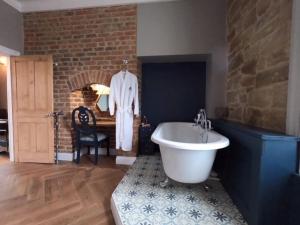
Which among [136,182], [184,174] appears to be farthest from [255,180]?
[136,182]

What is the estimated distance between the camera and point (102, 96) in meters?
3.90

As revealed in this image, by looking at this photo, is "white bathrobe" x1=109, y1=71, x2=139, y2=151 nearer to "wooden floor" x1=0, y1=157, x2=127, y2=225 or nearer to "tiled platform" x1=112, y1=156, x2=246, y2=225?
"wooden floor" x1=0, y1=157, x2=127, y2=225

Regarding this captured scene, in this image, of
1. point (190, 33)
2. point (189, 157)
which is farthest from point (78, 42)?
point (189, 157)

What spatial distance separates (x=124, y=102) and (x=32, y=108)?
65.2 inches

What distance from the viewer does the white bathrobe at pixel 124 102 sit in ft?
10.5

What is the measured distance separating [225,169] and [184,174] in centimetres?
61

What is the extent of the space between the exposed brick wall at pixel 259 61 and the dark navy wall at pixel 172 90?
1078mm

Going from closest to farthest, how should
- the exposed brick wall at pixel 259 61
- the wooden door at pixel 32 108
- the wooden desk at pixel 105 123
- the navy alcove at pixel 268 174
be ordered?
the navy alcove at pixel 268 174 < the exposed brick wall at pixel 259 61 < the wooden door at pixel 32 108 < the wooden desk at pixel 105 123

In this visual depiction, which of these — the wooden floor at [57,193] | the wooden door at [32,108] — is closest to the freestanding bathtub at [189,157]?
the wooden floor at [57,193]

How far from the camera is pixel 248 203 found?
1.53m

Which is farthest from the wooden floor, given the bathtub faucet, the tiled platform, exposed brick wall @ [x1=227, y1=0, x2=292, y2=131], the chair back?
exposed brick wall @ [x1=227, y1=0, x2=292, y2=131]

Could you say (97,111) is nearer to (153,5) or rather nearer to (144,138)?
(144,138)

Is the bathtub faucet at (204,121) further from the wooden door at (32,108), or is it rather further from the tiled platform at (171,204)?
the wooden door at (32,108)

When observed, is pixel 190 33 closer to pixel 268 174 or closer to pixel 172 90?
pixel 172 90
